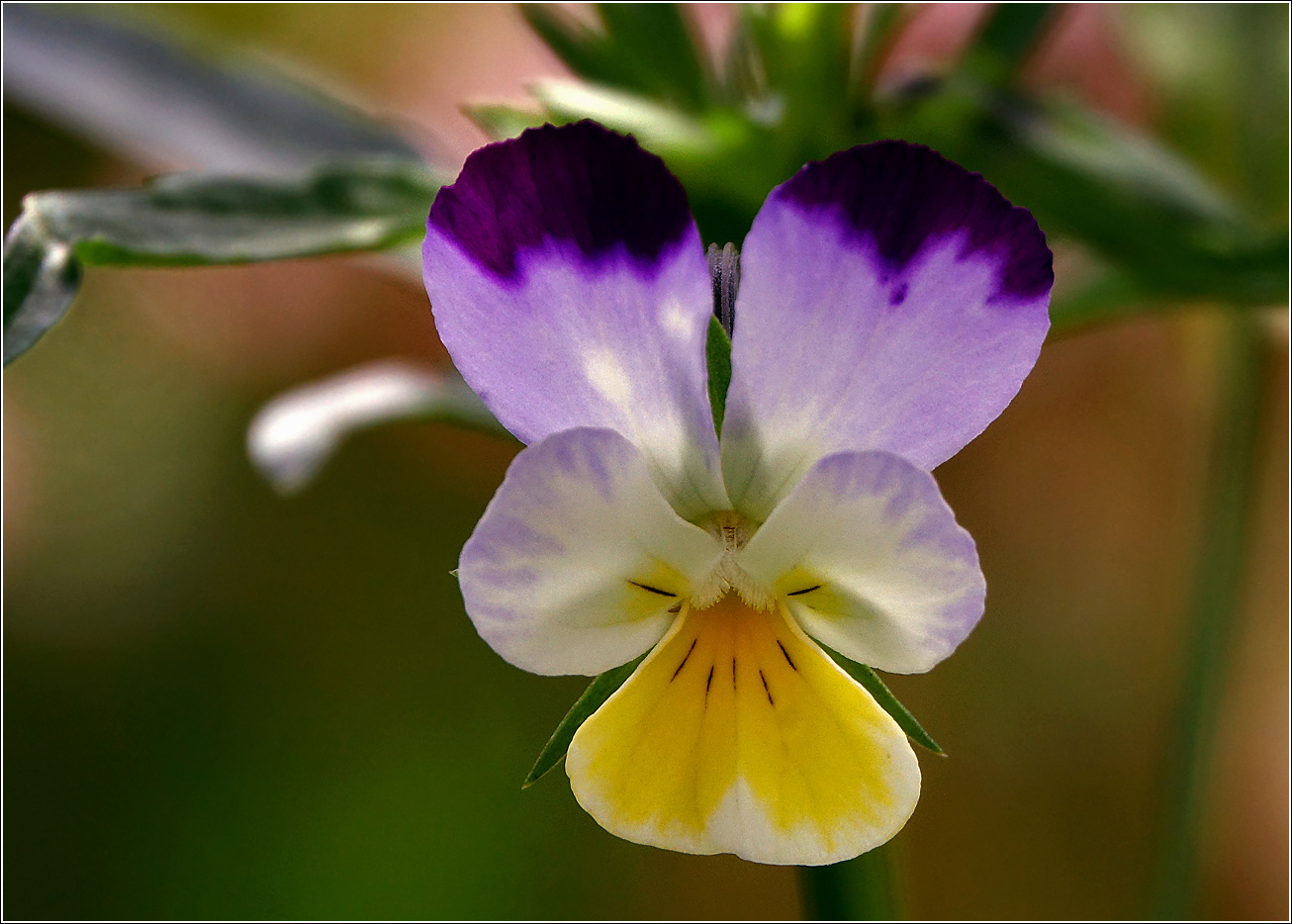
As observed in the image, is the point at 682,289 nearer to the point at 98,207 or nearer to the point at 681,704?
the point at 681,704

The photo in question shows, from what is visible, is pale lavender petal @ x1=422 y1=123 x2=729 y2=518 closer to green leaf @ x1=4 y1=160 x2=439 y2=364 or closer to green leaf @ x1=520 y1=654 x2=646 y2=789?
green leaf @ x1=520 y1=654 x2=646 y2=789

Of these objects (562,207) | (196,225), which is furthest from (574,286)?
(196,225)

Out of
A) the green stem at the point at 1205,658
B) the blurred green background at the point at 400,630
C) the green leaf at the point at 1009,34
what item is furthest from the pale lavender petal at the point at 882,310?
the blurred green background at the point at 400,630

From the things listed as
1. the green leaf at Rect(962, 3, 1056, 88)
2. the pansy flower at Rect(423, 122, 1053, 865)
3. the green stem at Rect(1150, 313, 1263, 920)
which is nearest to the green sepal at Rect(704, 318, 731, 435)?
the pansy flower at Rect(423, 122, 1053, 865)

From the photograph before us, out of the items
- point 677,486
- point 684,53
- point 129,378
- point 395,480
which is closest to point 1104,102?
point 684,53

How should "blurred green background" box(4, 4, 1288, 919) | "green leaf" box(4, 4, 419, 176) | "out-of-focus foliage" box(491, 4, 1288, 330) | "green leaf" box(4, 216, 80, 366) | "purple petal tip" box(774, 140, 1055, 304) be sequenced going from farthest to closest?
"blurred green background" box(4, 4, 1288, 919)
"green leaf" box(4, 4, 419, 176)
"out-of-focus foliage" box(491, 4, 1288, 330)
"green leaf" box(4, 216, 80, 366)
"purple petal tip" box(774, 140, 1055, 304)

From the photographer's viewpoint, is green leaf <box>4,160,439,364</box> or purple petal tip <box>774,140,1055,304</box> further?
green leaf <box>4,160,439,364</box>
